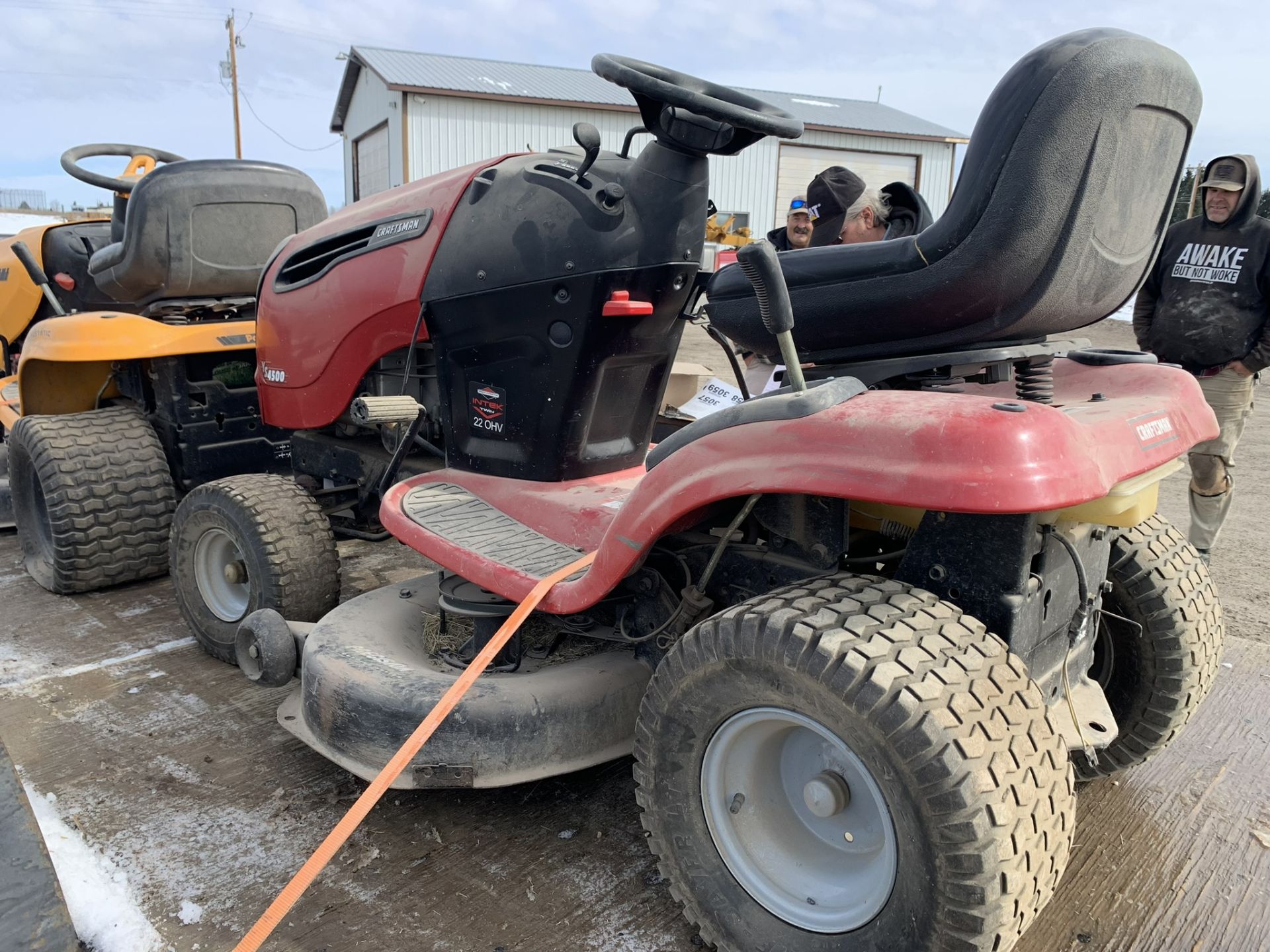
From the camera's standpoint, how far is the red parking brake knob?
2602 mm

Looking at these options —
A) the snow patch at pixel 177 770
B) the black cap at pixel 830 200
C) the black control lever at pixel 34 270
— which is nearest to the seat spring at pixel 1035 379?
the snow patch at pixel 177 770

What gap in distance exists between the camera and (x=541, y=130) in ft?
70.9

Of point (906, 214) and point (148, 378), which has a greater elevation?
point (906, 214)

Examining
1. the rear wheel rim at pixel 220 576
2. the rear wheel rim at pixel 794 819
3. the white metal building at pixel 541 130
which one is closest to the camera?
the rear wheel rim at pixel 794 819

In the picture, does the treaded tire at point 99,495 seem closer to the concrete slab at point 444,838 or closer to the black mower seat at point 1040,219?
the concrete slab at point 444,838

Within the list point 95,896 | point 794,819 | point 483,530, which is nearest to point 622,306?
point 483,530

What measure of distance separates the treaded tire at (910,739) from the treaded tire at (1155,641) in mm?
877

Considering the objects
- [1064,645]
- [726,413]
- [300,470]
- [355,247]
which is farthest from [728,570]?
[300,470]

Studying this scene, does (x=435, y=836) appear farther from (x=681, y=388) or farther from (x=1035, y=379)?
(x=681, y=388)

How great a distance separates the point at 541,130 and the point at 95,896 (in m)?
21.4

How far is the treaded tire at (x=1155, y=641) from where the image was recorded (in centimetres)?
237

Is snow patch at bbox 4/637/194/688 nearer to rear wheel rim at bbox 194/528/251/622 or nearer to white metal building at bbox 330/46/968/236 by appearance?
rear wheel rim at bbox 194/528/251/622

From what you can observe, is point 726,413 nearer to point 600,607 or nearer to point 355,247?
point 600,607

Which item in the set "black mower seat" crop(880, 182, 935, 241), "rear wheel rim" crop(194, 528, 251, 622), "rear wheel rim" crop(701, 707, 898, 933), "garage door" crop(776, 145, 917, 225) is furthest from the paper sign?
"garage door" crop(776, 145, 917, 225)
